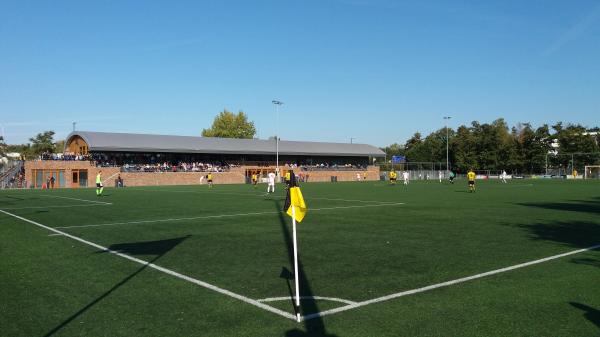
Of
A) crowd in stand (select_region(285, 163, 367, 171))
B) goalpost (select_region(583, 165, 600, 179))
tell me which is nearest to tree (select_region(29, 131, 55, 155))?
crowd in stand (select_region(285, 163, 367, 171))

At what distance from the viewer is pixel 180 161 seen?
228 feet

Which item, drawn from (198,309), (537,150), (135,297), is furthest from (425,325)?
(537,150)

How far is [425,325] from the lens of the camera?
18.1 ft

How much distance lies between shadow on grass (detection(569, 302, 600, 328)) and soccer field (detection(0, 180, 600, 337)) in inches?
1.0

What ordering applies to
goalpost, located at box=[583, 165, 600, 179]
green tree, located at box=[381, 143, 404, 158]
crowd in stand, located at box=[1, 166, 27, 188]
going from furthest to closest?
green tree, located at box=[381, 143, 404, 158], goalpost, located at box=[583, 165, 600, 179], crowd in stand, located at box=[1, 166, 27, 188]

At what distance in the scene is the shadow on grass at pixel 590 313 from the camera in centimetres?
567

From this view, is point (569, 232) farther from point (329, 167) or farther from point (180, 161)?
point (329, 167)

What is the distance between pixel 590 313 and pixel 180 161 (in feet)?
220

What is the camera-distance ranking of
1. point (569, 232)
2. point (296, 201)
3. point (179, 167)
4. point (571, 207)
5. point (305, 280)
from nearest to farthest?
point (296, 201) → point (305, 280) → point (569, 232) → point (571, 207) → point (179, 167)

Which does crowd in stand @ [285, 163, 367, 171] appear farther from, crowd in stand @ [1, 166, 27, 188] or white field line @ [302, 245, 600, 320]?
white field line @ [302, 245, 600, 320]

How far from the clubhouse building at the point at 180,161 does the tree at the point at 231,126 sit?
26.5m

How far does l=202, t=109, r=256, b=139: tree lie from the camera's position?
106938mm

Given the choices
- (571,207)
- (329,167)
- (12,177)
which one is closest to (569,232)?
(571,207)

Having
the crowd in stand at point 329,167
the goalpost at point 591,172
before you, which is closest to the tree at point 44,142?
the crowd in stand at point 329,167
